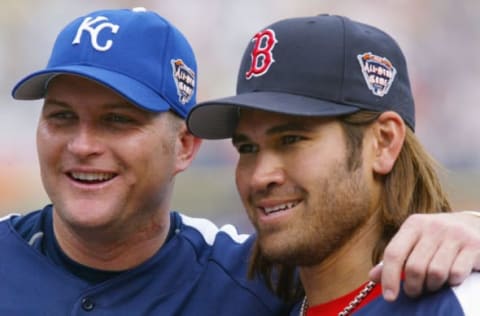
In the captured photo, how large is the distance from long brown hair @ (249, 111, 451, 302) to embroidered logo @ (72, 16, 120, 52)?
692 mm

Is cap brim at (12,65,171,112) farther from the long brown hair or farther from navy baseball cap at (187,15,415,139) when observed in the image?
the long brown hair

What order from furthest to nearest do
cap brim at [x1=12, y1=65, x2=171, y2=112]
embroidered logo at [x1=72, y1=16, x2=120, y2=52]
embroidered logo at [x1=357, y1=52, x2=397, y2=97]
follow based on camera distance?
1. embroidered logo at [x1=72, y1=16, x2=120, y2=52]
2. cap brim at [x1=12, y1=65, x2=171, y2=112]
3. embroidered logo at [x1=357, y1=52, x2=397, y2=97]

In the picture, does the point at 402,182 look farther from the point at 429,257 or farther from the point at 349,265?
the point at 429,257

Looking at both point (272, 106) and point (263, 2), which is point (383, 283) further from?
point (263, 2)

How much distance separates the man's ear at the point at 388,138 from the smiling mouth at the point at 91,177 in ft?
2.14

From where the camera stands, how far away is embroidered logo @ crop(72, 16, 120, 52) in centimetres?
208

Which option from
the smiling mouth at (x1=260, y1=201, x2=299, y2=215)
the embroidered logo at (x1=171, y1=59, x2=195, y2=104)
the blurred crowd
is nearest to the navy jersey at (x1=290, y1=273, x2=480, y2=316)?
the smiling mouth at (x1=260, y1=201, x2=299, y2=215)

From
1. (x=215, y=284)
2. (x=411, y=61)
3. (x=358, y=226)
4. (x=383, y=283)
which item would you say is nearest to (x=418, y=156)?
(x=358, y=226)

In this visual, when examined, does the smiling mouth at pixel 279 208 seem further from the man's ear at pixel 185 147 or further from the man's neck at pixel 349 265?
the man's ear at pixel 185 147

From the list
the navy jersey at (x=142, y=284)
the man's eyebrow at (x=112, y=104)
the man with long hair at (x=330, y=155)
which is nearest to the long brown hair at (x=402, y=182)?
the man with long hair at (x=330, y=155)

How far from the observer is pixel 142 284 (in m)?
2.06

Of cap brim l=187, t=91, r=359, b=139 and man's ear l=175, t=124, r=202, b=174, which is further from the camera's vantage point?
man's ear l=175, t=124, r=202, b=174

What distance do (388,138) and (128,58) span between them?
2.36 feet

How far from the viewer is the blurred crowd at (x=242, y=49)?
4.84 meters
